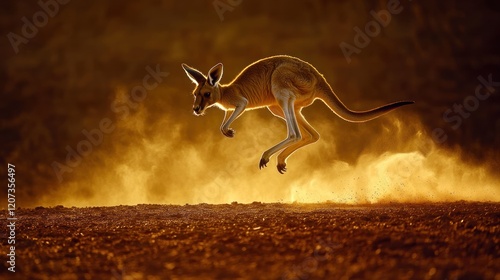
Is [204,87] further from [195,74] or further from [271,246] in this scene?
[271,246]

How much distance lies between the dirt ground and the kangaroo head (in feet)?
7.74

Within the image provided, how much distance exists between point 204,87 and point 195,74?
1.19 ft

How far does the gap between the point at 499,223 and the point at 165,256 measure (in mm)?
5817

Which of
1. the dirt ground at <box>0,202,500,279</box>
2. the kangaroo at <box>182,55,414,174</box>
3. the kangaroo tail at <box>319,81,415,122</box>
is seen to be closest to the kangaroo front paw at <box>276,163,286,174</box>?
the kangaroo at <box>182,55,414,174</box>

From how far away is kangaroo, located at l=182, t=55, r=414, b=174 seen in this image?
12.6m

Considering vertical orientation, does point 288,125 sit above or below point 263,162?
above

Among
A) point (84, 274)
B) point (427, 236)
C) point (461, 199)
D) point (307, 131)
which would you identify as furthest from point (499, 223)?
point (84, 274)

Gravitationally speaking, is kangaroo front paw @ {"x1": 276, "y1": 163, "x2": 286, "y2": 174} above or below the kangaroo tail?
below

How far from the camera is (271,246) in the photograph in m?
8.61

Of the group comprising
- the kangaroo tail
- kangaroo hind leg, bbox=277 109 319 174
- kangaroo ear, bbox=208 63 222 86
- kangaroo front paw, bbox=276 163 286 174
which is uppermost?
kangaroo ear, bbox=208 63 222 86

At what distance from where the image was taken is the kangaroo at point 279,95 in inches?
497

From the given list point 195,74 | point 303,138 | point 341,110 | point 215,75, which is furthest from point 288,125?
point 195,74

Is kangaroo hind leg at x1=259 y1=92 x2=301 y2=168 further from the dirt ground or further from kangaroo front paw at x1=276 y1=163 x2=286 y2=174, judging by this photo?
the dirt ground

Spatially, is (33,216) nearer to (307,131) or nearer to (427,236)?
(307,131)
